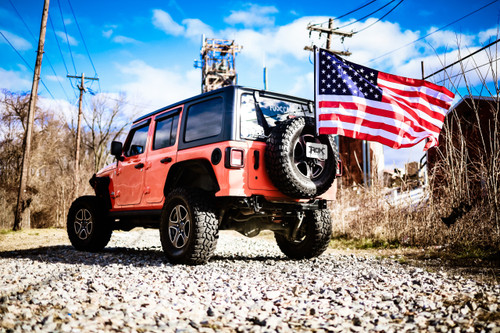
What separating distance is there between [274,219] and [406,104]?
8.59 feet

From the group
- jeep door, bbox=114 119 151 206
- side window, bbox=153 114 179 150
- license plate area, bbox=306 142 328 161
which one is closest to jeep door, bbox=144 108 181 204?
side window, bbox=153 114 179 150

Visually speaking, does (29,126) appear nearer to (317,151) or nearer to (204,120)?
(204,120)

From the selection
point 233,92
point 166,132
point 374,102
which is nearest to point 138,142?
point 166,132

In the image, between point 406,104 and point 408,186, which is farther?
point 408,186

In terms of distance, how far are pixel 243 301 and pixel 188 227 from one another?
2.04 meters

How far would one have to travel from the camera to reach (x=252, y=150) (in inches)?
187

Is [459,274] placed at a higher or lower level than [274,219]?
lower

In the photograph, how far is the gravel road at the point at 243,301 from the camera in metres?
2.52

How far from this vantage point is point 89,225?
695 cm

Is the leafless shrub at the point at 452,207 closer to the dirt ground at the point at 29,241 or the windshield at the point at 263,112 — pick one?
the windshield at the point at 263,112

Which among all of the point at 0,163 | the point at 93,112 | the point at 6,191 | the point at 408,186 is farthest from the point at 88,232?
the point at 93,112

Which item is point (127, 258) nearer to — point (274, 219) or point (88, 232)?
point (88, 232)

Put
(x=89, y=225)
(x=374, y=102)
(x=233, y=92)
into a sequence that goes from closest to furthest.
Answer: (x=233, y=92) → (x=374, y=102) → (x=89, y=225)

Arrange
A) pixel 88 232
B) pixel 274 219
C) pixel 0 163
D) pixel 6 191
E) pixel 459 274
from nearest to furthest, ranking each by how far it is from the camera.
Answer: pixel 459 274
pixel 274 219
pixel 88 232
pixel 6 191
pixel 0 163
